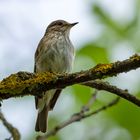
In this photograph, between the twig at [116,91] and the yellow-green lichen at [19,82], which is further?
the twig at [116,91]

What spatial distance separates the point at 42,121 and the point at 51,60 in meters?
0.79

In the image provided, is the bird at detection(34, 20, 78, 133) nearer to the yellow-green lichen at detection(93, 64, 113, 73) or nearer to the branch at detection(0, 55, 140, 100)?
the branch at detection(0, 55, 140, 100)

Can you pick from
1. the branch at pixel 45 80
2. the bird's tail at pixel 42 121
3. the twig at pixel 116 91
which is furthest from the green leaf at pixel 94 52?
the branch at pixel 45 80

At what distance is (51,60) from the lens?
576 cm

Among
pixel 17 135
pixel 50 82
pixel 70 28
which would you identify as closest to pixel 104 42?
pixel 70 28

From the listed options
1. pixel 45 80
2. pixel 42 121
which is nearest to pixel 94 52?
pixel 42 121

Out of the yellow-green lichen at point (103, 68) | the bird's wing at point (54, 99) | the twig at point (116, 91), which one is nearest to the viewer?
the yellow-green lichen at point (103, 68)

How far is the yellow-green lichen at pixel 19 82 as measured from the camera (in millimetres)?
3100

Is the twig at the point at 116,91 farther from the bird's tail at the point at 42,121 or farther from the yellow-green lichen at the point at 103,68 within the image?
the bird's tail at the point at 42,121

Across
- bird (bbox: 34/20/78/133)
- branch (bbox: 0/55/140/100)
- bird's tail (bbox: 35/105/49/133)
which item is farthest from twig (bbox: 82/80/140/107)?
bird's tail (bbox: 35/105/49/133)

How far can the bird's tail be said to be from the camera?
5.54m

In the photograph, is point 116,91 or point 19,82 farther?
point 116,91

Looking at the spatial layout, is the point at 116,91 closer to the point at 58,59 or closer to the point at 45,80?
the point at 45,80

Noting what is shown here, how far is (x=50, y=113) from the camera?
261 inches
